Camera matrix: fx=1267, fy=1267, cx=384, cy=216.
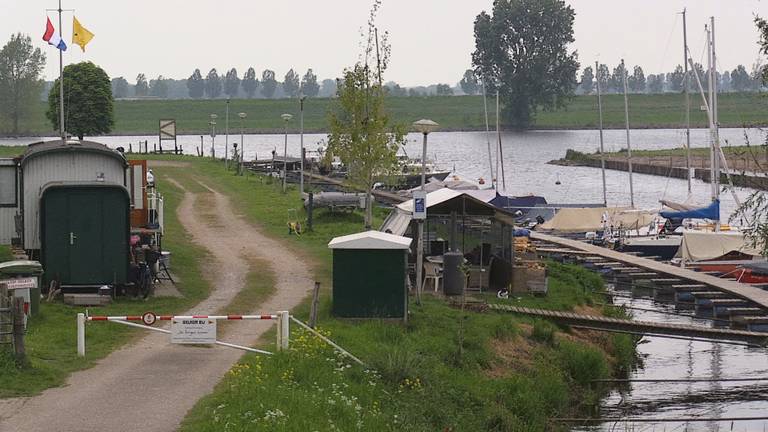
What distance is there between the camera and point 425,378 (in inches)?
825

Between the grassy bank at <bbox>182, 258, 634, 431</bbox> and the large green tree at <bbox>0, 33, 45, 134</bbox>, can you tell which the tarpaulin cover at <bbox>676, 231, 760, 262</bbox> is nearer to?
the grassy bank at <bbox>182, 258, 634, 431</bbox>

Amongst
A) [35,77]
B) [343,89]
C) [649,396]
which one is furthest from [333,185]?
[35,77]

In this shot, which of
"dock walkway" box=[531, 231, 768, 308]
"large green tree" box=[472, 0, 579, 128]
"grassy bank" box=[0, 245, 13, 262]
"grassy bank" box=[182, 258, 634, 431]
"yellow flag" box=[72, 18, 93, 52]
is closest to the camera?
"grassy bank" box=[182, 258, 634, 431]

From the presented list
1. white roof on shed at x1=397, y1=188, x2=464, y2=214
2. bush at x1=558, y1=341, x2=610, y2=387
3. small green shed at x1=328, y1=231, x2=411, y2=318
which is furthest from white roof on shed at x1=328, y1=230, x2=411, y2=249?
white roof on shed at x1=397, y1=188, x2=464, y2=214

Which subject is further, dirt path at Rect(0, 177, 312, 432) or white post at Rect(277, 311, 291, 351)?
white post at Rect(277, 311, 291, 351)

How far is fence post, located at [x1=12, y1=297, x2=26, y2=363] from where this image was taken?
18922mm

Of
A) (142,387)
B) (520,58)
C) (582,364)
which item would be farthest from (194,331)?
(520,58)

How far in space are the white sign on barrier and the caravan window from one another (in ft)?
34.9

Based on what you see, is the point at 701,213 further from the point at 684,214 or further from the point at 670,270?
the point at 670,270

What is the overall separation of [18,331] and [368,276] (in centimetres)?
750

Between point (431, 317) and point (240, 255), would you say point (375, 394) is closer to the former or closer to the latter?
point (431, 317)

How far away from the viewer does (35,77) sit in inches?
6919

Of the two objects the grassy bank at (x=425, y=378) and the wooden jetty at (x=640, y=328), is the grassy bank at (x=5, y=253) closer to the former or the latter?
the grassy bank at (x=425, y=378)

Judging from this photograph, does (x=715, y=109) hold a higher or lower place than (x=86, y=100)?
lower
